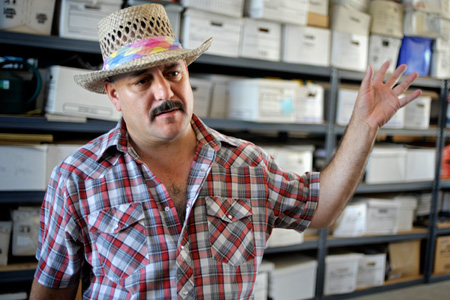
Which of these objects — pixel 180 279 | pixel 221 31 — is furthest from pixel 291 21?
pixel 180 279

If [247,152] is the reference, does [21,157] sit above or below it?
below

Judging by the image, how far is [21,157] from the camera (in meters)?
2.14

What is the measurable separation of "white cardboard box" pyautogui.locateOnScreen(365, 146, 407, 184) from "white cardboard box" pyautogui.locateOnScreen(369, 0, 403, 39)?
87 cm

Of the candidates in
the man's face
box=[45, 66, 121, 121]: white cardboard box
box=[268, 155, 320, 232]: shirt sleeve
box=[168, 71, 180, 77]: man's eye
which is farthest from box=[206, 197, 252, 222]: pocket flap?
box=[45, 66, 121, 121]: white cardboard box

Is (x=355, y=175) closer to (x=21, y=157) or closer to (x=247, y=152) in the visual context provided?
(x=247, y=152)

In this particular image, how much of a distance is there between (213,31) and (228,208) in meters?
1.47

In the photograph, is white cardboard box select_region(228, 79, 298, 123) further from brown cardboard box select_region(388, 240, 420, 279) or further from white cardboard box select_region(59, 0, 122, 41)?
brown cardboard box select_region(388, 240, 420, 279)

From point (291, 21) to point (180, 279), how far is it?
1.96 metres

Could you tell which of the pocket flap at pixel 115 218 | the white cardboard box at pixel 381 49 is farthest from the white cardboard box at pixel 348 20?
the pocket flap at pixel 115 218

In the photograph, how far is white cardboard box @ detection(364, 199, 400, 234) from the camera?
333 centimetres

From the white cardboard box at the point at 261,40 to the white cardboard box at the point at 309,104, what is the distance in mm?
303

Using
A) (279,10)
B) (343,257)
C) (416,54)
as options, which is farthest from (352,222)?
(279,10)

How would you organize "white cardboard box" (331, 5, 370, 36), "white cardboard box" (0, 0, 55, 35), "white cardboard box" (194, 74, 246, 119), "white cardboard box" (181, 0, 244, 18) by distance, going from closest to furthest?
1. "white cardboard box" (0, 0, 55, 35)
2. "white cardboard box" (181, 0, 244, 18)
3. "white cardboard box" (194, 74, 246, 119)
4. "white cardboard box" (331, 5, 370, 36)

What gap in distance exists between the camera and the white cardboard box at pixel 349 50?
9.76ft
